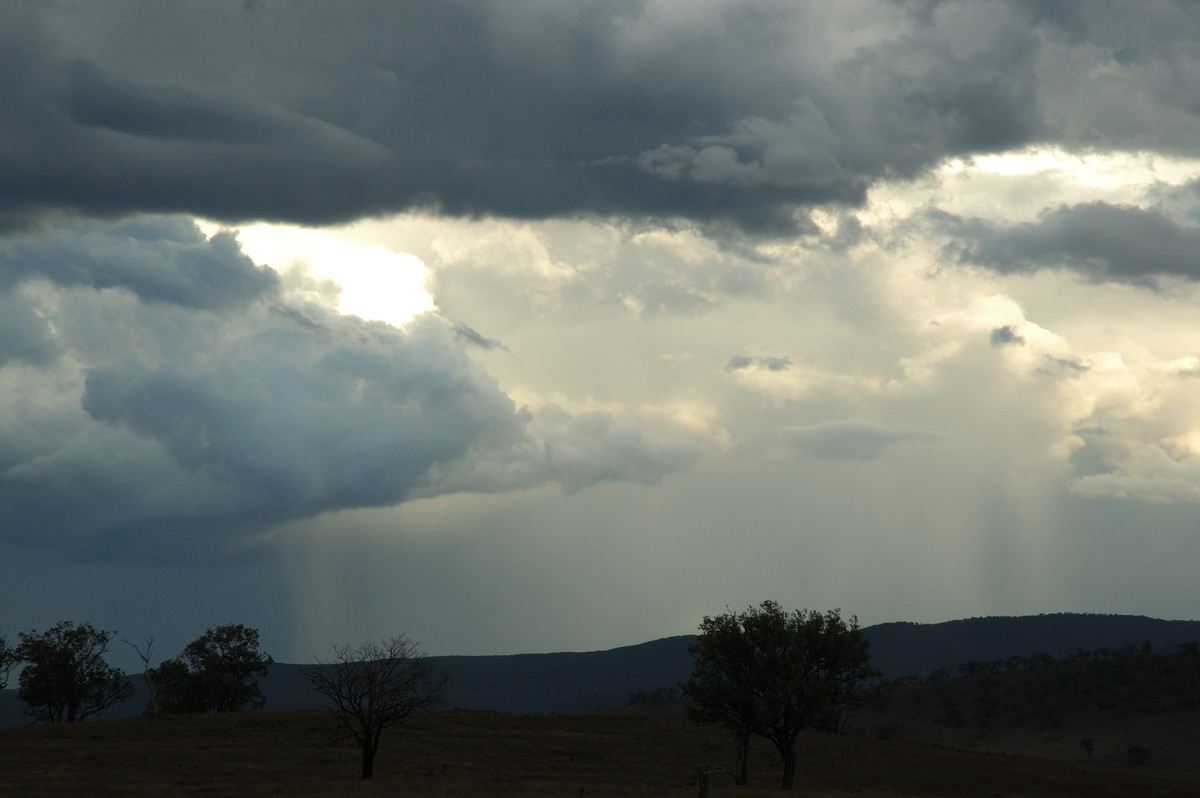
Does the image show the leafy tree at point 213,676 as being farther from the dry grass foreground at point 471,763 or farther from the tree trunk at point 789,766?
the tree trunk at point 789,766

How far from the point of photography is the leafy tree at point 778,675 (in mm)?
68188

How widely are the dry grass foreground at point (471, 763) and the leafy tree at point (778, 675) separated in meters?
4.09

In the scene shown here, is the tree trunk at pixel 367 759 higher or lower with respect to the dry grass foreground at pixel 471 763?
higher

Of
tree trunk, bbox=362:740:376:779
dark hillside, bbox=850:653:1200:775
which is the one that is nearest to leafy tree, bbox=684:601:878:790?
tree trunk, bbox=362:740:376:779

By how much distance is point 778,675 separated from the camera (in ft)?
227

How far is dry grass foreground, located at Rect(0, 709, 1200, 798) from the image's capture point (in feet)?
199

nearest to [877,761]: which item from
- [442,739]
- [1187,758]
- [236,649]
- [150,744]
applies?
[442,739]

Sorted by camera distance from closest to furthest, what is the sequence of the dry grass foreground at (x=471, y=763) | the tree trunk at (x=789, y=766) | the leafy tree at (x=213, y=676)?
the dry grass foreground at (x=471, y=763) → the tree trunk at (x=789, y=766) → the leafy tree at (x=213, y=676)

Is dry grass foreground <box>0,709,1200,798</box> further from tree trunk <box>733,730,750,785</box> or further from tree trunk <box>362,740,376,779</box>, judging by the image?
tree trunk <box>362,740,376,779</box>

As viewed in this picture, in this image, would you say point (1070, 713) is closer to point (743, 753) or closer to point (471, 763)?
point (743, 753)

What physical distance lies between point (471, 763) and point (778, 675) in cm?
2225

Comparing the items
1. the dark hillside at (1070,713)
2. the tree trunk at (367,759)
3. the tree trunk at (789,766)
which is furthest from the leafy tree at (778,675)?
the dark hillside at (1070,713)

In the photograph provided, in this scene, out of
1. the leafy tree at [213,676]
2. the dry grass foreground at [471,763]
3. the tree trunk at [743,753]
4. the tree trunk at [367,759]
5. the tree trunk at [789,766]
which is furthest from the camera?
the leafy tree at [213,676]

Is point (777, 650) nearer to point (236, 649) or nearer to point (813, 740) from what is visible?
point (813, 740)
